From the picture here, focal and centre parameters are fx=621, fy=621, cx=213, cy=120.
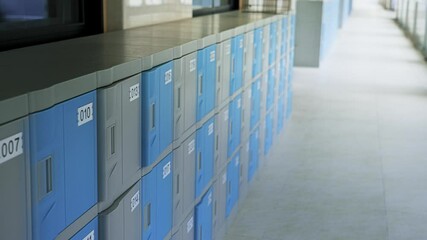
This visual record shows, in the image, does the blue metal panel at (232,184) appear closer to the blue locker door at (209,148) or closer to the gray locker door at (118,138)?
the blue locker door at (209,148)

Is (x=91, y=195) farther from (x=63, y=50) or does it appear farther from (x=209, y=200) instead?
(x=209, y=200)

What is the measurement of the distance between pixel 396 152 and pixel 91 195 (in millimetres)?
→ 4532

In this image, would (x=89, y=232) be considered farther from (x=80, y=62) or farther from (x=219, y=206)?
(x=219, y=206)

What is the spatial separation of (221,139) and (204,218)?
0.53 meters

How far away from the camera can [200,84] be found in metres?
2.97

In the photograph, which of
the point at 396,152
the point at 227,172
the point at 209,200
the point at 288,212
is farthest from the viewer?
the point at 396,152

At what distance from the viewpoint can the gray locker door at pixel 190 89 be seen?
268 centimetres

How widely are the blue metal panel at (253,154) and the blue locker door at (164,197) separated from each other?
2079mm

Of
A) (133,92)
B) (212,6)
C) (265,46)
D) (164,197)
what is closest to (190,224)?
(164,197)

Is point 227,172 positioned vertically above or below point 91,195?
below

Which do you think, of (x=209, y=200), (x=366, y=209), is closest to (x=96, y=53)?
(x=209, y=200)

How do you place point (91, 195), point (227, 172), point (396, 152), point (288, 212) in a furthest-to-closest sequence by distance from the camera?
1. point (396, 152)
2. point (288, 212)
3. point (227, 172)
4. point (91, 195)

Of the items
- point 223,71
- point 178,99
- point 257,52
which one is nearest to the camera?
point 178,99

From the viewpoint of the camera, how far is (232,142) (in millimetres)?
3914
